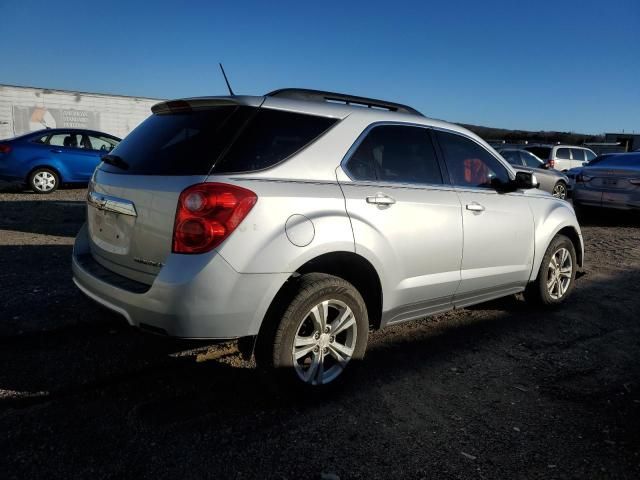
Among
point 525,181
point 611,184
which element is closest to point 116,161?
point 525,181

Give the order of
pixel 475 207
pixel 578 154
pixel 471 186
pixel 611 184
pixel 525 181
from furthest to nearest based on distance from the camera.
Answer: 1. pixel 578 154
2. pixel 611 184
3. pixel 525 181
4. pixel 471 186
5. pixel 475 207

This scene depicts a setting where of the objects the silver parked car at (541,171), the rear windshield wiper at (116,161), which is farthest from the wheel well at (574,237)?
the silver parked car at (541,171)

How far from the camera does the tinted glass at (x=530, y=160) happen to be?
15.0 meters

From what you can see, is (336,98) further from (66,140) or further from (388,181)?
(66,140)

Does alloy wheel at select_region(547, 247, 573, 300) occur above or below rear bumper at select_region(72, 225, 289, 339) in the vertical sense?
below

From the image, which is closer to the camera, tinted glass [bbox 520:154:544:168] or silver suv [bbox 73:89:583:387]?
silver suv [bbox 73:89:583:387]

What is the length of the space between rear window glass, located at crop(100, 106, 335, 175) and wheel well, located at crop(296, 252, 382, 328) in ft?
2.02

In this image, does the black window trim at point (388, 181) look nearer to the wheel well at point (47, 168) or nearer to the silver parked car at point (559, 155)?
the wheel well at point (47, 168)

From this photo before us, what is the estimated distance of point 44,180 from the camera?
38.1 feet

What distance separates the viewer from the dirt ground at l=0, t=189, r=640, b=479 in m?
2.36

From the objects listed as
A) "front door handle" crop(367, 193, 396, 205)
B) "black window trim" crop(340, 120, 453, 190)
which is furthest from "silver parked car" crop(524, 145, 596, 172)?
"front door handle" crop(367, 193, 396, 205)

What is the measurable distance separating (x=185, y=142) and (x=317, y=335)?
4.24 feet

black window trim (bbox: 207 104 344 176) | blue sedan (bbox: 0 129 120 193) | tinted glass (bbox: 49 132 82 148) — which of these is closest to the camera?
black window trim (bbox: 207 104 344 176)

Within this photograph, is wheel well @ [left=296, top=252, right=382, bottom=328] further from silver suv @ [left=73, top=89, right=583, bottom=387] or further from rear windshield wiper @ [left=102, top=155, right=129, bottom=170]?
rear windshield wiper @ [left=102, top=155, right=129, bottom=170]
